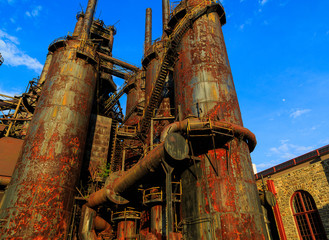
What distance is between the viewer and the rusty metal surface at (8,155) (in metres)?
19.6

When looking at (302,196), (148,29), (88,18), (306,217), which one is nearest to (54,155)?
(302,196)

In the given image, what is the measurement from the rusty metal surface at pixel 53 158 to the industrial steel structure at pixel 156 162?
0.23 ft

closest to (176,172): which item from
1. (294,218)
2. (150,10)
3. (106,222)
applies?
(106,222)

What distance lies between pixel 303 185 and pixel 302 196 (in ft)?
3.65

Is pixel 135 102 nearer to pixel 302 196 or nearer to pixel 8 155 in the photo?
pixel 8 155

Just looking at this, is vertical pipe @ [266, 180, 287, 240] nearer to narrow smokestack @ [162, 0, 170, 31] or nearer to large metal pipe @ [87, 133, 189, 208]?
large metal pipe @ [87, 133, 189, 208]

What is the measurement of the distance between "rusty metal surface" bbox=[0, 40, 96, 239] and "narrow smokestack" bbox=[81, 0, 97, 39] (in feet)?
32.8

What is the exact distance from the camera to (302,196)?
20.6 meters

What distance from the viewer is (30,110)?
30.4m

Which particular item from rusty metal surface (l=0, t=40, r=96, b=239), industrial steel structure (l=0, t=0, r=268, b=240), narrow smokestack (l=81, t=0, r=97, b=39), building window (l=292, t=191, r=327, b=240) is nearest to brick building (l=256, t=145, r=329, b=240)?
building window (l=292, t=191, r=327, b=240)

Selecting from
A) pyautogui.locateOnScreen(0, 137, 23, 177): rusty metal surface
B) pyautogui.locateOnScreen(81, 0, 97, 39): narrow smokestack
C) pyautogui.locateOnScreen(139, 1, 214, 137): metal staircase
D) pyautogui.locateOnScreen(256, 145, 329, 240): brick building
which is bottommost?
pyautogui.locateOnScreen(256, 145, 329, 240): brick building

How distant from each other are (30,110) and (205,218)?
28083 mm

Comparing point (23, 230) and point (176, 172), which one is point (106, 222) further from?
point (176, 172)

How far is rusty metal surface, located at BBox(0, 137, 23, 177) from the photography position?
19611mm
